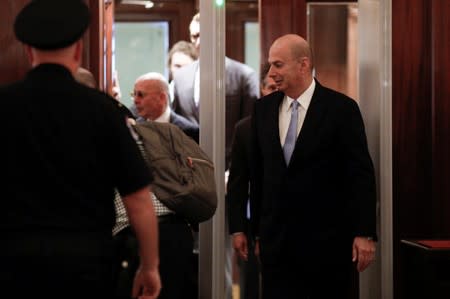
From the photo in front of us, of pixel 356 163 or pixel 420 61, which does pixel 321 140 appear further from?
pixel 420 61

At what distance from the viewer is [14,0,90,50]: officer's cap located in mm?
2281

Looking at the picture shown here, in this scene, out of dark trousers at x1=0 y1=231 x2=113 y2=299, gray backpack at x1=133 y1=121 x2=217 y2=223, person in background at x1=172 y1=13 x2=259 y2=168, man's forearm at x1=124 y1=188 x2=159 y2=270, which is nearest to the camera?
dark trousers at x1=0 y1=231 x2=113 y2=299

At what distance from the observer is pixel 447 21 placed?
14.1 ft

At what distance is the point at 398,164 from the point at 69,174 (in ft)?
8.18

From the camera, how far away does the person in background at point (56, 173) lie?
7.23ft

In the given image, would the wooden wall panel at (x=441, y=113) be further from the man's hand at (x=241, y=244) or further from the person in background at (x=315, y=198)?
the man's hand at (x=241, y=244)

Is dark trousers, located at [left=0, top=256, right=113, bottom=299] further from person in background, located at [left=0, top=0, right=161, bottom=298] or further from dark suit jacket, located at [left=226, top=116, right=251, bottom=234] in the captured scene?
dark suit jacket, located at [left=226, top=116, right=251, bottom=234]

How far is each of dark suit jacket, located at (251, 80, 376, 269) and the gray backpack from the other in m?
0.35

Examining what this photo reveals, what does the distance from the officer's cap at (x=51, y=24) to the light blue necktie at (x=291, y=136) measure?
1.53 m

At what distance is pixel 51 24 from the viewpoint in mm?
2299

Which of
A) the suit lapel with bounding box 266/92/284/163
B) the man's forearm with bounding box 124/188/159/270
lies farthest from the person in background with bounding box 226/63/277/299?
the man's forearm with bounding box 124/188/159/270

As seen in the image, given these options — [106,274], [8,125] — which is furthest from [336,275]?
[8,125]

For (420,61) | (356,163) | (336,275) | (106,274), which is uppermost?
(420,61)

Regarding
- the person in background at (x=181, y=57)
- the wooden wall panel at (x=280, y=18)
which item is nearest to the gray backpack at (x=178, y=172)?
the wooden wall panel at (x=280, y=18)
